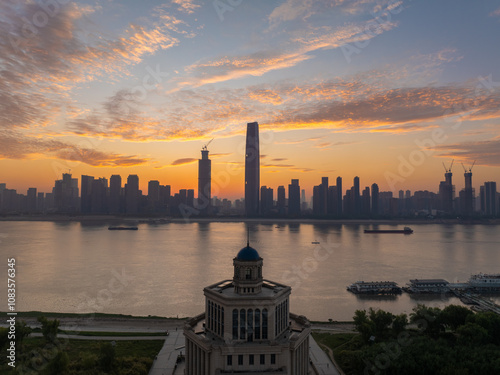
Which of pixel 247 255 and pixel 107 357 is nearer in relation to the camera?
pixel 247 255

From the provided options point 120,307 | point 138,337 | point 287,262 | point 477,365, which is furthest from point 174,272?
point 477,365

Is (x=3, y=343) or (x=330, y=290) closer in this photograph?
(x=3, y=343)

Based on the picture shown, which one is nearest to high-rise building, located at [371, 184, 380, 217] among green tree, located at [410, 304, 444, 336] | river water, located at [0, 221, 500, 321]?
river water, located at [0, 221, 500, 321]

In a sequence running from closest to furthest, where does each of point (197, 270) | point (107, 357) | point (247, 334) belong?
point (247, 334)
point (107, 357)
point (197, 270)

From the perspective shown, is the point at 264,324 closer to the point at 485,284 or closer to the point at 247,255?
the point at 247,255

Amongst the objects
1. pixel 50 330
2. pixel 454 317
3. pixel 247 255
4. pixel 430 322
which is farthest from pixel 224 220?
pixel 247 255

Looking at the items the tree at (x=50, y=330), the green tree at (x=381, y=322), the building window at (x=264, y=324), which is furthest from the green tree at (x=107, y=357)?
the green tree at (x=381, y=322)

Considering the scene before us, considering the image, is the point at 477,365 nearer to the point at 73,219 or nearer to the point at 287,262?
the point at 287,262
